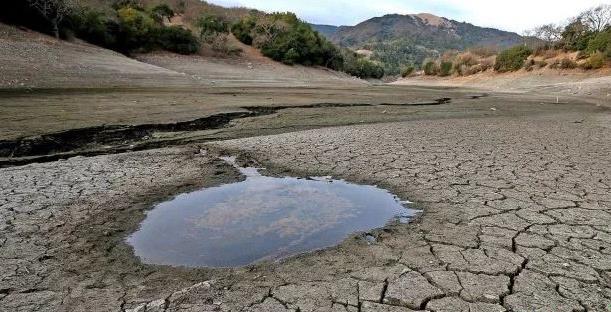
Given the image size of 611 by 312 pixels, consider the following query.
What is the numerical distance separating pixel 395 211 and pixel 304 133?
196 inches

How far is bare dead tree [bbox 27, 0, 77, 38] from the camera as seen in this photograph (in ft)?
89.5

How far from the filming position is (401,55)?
468 feet

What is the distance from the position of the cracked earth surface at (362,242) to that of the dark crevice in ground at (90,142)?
610 mm

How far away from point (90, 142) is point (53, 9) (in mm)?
25227

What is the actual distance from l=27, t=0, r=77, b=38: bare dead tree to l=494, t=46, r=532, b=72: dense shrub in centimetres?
3767

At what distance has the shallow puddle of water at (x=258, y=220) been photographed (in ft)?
12.5

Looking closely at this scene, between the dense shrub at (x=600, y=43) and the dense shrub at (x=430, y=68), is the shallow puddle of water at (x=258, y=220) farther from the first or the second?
the dense shrub at (x=430, y=68)

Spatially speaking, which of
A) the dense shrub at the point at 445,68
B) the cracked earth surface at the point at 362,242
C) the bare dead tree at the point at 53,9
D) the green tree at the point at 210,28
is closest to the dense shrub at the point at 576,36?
the dense shrub at the point at 445,68

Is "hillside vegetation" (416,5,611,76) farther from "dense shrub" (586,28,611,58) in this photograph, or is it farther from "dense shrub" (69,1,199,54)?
"dense shrub" (69,1,199,54)

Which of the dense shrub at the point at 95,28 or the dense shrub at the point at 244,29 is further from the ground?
the dense shrub at the point at 244,29

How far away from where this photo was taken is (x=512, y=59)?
4334cm

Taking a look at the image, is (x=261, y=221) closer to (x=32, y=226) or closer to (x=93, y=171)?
(x=32, y=226)

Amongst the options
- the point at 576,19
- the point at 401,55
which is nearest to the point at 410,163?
the point at 576,19

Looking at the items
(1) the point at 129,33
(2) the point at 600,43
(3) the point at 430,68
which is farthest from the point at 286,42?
(2) the point at 600,43
